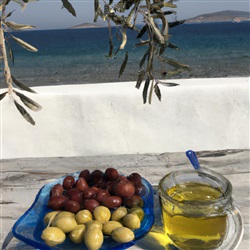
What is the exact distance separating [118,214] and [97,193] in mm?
85

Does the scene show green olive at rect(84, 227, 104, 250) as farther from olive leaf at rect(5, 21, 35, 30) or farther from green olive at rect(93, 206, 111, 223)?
olive leaf at rect(5, 21, 35, 30)

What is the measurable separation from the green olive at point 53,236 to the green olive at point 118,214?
102 millimetres

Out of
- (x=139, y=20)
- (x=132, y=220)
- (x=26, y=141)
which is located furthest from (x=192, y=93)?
(x=139, y=20)

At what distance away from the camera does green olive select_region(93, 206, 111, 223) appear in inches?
30.4

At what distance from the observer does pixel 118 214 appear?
2.58 ft

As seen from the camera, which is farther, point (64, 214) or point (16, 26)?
point (64, 214)

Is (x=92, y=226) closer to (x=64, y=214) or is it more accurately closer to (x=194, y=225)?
(x=64, y=214)

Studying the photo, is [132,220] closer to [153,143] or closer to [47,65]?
[153,143]

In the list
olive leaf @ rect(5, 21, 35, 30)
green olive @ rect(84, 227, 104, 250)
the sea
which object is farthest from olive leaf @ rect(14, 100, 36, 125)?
the sea

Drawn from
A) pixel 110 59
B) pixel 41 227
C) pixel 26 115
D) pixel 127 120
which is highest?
pixel 26 115

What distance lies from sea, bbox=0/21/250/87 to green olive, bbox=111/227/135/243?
12.1 m

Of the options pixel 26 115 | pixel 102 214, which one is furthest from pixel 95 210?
pixel 26 115

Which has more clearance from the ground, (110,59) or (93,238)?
(93,238)

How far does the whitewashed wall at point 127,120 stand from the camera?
1636mm
